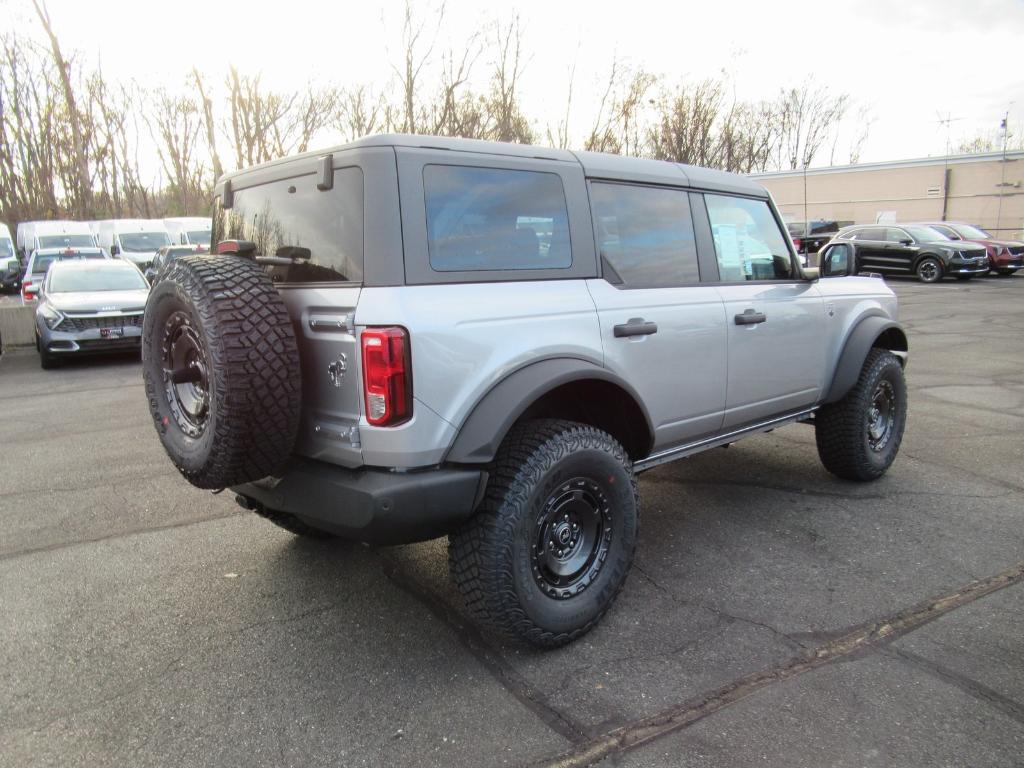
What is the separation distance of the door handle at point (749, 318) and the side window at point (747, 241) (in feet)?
Result: 0.68

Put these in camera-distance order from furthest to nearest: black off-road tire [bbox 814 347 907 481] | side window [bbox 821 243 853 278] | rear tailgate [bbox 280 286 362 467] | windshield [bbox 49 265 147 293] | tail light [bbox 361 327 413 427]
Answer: windshield [bbox 49 265 147 293]
black off-road tire [bbox 814 347 907 481]
side window [bbox 821 243 853 278]
rear tailgate [bbox 280 286 362 467]
tail light [bbox 361 327 413 427]

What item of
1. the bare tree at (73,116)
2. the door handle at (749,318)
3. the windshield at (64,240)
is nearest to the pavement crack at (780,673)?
the door handle at (749,318)

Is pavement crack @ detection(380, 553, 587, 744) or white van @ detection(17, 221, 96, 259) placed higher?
white van @ detection(17, 221, 96, 259)

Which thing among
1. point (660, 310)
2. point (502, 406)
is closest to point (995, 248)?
point (660, 310)

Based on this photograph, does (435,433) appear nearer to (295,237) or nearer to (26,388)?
(295,237)

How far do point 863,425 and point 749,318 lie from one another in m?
1.45

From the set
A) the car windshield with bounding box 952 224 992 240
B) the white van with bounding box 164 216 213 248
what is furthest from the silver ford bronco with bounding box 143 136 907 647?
the car windshield with bounding box 952 224 992 240

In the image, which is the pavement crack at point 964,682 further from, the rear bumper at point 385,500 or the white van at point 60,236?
the white van at point 60,236

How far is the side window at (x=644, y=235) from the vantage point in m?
3.40

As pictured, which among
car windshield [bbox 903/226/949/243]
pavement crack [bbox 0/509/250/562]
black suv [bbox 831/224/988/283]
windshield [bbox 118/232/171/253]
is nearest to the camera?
pavement crack [bbox 0/509/250/562]

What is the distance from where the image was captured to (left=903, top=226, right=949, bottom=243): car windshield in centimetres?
2131

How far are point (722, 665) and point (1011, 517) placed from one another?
2567 mm

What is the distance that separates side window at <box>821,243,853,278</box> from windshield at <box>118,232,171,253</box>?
23629mm

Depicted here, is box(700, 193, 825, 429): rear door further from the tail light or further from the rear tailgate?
the rear tailgate
